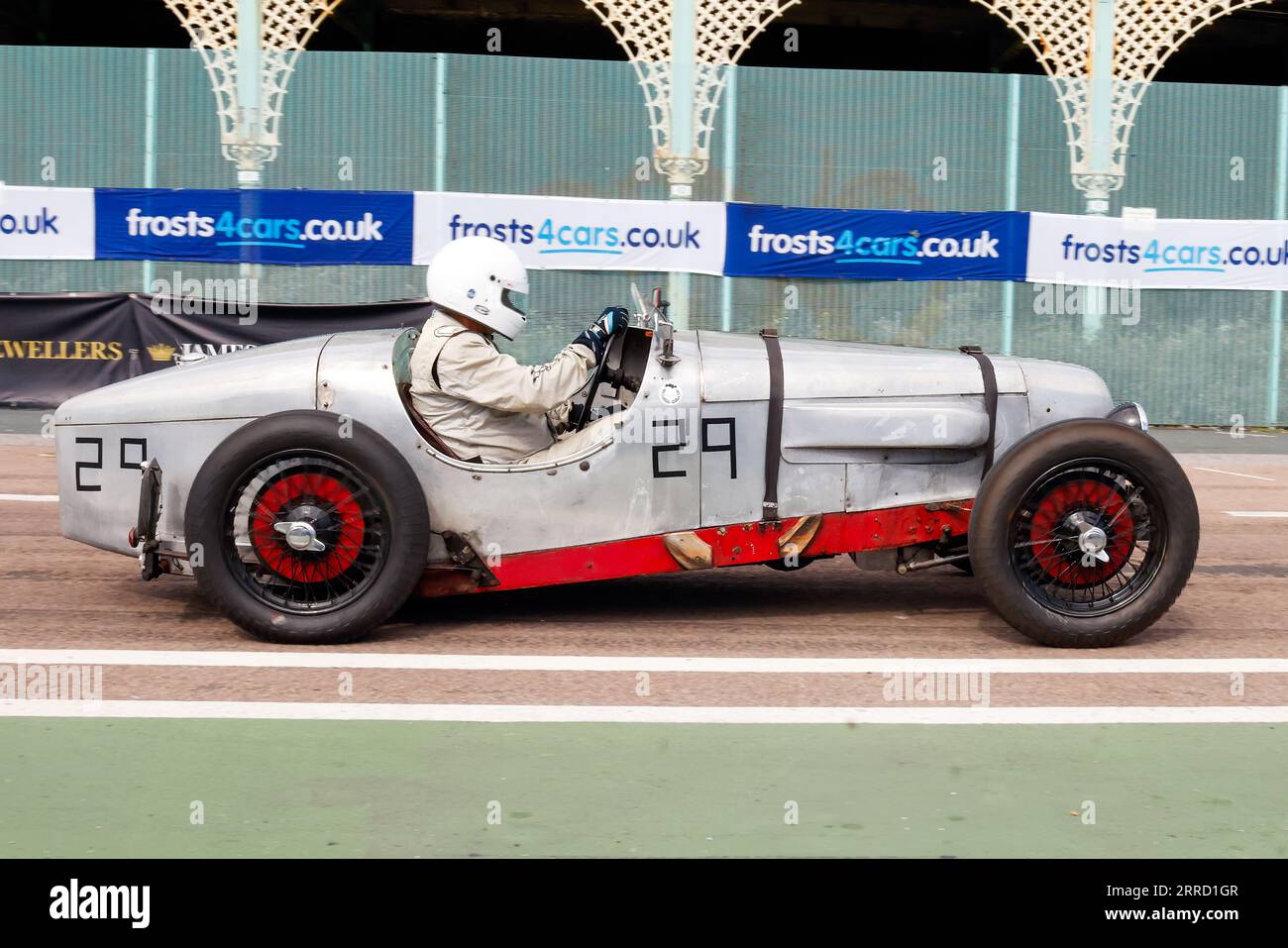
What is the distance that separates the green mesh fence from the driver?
10.6 metres

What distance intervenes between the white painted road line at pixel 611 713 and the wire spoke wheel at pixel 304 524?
80cm

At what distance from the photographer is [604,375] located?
249 inches

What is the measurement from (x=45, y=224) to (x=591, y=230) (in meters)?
5.65

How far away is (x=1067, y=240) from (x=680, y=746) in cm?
1284

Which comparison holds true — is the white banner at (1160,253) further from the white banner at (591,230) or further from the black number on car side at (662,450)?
the black number on car side at (662,450)

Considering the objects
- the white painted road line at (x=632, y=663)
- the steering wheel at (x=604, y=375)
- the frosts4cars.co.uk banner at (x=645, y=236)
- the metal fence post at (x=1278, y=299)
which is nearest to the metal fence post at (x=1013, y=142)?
the frosts4cars.co.uk banner at (x=645, y=236)

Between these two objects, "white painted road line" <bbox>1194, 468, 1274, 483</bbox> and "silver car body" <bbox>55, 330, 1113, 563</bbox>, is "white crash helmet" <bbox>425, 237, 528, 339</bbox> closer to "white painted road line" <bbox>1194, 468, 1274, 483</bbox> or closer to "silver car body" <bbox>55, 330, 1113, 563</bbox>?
"silver car body" <bbox>55, 330, 1113, 563</bbox>

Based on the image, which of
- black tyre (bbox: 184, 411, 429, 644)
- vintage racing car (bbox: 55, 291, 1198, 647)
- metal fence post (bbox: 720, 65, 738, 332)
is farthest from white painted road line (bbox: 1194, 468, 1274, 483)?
black tyre (bbox: 184, 411, 429, 644)

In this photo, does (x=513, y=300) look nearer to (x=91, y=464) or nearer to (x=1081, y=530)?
(x=91, y=464)

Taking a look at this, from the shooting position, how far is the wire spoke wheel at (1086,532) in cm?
574

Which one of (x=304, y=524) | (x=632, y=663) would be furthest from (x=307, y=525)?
(x=632, y=663)

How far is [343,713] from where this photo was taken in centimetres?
490

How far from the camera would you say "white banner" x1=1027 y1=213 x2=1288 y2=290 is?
16.2 meters

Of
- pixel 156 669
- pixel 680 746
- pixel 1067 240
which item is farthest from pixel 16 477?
pixel 1067 240
